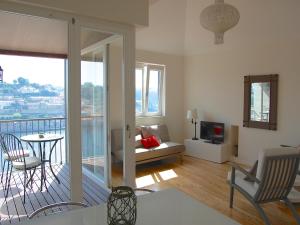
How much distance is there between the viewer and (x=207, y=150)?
17.9 feet

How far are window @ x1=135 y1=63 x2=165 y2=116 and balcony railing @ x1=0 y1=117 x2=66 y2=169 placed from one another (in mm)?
1709

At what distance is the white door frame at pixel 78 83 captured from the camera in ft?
8.21

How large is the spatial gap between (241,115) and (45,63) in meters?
4.01

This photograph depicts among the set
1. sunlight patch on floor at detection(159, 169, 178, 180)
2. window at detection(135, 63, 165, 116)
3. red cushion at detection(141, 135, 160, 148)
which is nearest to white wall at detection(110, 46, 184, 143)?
window at detection(135, 63, 165, 116)

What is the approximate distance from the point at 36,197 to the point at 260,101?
409cm

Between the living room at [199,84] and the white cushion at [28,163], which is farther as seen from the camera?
the white cushion at [28,163]

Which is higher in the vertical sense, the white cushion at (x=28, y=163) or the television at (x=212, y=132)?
the television at (x=212, y=132)

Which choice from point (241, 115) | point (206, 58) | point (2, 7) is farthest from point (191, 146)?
point (2, 7)

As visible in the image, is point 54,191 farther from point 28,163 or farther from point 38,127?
point 38,127

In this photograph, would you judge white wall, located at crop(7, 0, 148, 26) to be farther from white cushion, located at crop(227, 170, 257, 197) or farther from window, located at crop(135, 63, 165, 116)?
window, located at crop(135, 63, 165, 116)

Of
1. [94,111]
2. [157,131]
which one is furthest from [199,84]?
[94,111]

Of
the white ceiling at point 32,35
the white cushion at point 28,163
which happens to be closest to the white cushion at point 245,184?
the white cushion at point 28,163

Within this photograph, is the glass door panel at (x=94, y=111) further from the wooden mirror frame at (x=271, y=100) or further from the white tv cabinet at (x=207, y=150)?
the wooden mirror frame at (x=271, y=100)

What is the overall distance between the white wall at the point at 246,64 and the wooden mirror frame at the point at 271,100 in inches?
3.3
